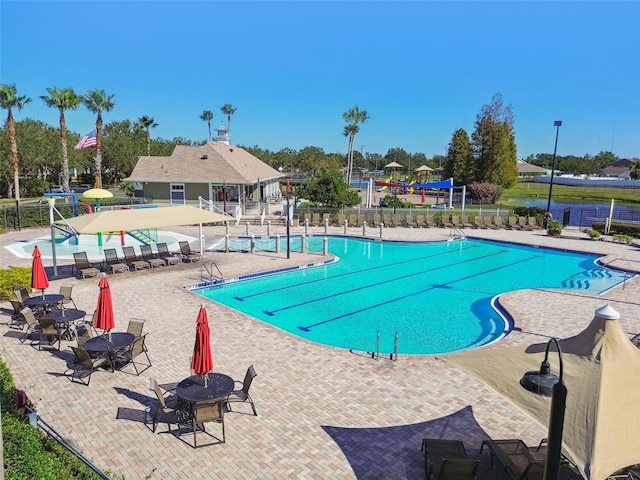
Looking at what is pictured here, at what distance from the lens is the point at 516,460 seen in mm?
6121

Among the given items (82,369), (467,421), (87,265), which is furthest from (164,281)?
(467,421)

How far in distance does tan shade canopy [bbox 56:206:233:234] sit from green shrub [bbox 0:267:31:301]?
2.13 m

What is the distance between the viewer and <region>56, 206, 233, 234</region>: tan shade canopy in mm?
15719

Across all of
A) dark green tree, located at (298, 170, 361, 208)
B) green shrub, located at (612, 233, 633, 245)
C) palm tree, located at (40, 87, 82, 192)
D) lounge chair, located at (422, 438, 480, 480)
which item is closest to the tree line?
palm tree, located at (40, 87, 82, 192)

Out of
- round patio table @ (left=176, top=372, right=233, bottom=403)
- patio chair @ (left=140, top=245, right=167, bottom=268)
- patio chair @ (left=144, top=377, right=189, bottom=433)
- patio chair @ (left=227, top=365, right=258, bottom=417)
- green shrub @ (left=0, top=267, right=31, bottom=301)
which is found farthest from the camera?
patio chair @ (left=140, top=245, right=167, bottom=268)

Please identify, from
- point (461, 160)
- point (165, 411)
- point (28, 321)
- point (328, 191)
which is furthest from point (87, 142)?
point (461, 160)

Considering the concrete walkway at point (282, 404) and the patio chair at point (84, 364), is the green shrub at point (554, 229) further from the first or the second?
the patio chair at point (84, 364)

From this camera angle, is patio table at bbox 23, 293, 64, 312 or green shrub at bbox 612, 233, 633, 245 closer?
patio table at bbox 23, 293, 64, 312

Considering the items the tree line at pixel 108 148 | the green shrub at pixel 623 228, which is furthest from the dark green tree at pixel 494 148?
the green shrub at pixel 623 228

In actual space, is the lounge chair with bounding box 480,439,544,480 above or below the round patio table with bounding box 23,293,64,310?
below

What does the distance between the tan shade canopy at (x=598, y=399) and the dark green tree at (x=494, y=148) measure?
48.0m

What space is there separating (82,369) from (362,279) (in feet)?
37.5

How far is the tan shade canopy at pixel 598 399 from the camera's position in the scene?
4.57 metres

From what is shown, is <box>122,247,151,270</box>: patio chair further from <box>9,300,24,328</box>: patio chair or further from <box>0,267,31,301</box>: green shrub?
<box>9,300,24,328</box>: patio chair
